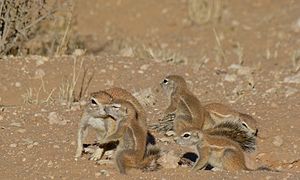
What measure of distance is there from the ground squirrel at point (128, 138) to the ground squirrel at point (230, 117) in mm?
1014

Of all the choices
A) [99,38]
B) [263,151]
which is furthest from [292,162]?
[99,38]

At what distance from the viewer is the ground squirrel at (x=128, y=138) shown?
24.0 ft

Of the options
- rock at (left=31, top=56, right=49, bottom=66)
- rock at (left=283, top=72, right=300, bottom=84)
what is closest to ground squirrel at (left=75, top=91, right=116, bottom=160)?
rock at (left=31, top=56, right=49, bottom=66)

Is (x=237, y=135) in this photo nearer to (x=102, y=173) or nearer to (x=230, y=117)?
(x=230, y=117)

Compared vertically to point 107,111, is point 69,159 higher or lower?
lower

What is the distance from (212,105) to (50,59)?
8.47 ft

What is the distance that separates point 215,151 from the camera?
7539 mm

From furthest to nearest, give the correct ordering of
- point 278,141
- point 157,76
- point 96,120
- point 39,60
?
point 39,60 < point 157,76 < point 278,141 < point 96,120

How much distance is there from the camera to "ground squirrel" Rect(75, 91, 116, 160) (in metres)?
7.56

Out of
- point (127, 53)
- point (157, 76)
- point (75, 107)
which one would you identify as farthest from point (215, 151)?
point (127, 53)

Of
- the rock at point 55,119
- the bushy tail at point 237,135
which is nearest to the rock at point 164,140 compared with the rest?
the bushy tail at point 237,135

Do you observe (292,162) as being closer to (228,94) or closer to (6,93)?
(228,94)

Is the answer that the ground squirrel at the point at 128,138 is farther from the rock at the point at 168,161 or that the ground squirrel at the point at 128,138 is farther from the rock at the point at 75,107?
the rock at the point at 75,107

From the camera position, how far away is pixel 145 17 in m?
15.0
